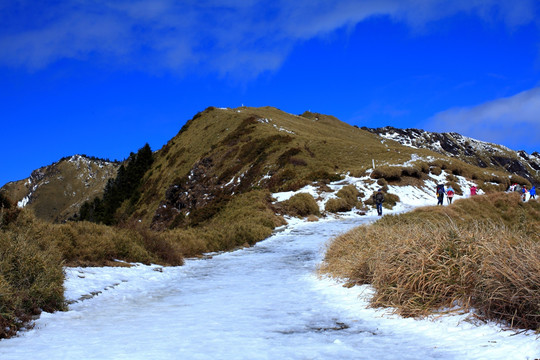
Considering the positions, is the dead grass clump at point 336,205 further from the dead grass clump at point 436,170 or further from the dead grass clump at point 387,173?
the dead grass clump at point 436,170

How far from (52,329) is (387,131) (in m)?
196

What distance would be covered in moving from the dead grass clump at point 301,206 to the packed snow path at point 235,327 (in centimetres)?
1598

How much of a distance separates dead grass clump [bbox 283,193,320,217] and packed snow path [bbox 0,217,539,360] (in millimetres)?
15978

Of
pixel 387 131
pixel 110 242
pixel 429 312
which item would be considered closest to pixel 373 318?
pixel 429 312

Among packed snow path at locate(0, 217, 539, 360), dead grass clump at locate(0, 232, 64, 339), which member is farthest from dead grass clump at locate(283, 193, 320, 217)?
dead grass clump at locate(0, 232, 64, 339)

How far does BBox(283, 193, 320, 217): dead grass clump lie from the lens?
24984 mm

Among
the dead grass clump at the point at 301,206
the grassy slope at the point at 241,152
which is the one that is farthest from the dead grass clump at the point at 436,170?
the dead grass clump at the point at 301,206

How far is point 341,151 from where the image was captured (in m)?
46.8

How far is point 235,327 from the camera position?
16.2 ft

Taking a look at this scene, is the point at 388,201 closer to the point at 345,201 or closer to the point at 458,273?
the point at 345,201

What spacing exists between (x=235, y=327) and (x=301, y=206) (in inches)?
799

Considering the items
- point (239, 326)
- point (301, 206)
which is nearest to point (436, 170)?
point (301, 206)

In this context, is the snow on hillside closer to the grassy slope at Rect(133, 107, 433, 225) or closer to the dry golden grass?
the dry golden grass

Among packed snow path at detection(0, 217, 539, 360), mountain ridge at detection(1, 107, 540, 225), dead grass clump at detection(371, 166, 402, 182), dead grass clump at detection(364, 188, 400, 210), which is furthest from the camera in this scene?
mountain ridge at detection(1, 107, 540, 225)
